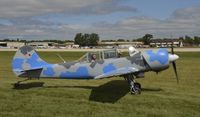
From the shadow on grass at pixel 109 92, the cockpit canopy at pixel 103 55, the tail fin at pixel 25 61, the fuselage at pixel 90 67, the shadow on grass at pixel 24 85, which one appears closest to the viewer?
the shadow on grass at pixel 109 92

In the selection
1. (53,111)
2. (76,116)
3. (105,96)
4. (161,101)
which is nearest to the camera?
(76,116)

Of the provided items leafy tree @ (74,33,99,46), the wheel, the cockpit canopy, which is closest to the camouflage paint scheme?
the cockpit canopy

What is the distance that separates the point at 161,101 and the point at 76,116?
3441mm

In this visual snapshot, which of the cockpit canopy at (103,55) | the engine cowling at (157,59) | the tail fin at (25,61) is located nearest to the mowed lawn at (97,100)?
the tail fin at (25,61)

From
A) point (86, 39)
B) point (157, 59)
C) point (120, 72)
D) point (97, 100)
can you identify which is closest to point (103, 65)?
point (120, 72)

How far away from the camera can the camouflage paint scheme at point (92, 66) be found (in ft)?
41.0

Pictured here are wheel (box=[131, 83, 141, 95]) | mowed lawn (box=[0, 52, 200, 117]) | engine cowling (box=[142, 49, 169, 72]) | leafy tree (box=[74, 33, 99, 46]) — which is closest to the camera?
mowed lawn (box=[0, 52, 200, 117])

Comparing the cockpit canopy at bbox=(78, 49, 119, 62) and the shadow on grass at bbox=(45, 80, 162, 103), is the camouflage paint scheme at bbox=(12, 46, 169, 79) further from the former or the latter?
the shadow on grass at bbox=(45, 80, 162, 103)

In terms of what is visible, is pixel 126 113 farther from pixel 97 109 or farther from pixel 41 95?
pixel 41 95

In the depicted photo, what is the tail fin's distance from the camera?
14438mm

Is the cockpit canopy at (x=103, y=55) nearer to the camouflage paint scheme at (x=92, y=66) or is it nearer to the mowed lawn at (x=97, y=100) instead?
the camouflage paint scheme at (x=92, y=66)

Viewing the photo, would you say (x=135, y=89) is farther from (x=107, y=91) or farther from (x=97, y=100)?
(x=97, y=100)

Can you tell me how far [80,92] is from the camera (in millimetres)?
13281

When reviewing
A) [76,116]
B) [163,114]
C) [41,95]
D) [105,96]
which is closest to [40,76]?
[41,95]
